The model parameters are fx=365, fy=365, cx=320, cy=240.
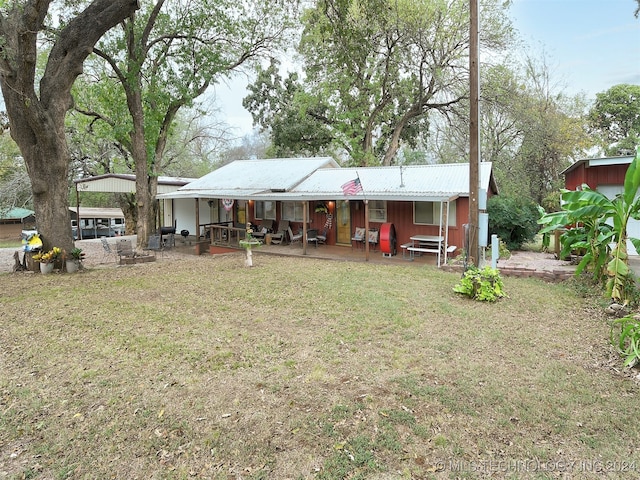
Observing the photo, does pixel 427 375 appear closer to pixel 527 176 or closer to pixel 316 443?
pixel 316 443

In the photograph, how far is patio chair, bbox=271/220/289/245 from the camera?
630 inches

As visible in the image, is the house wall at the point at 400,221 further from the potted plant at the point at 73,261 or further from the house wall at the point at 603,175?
the potted plant at the point at 73,261

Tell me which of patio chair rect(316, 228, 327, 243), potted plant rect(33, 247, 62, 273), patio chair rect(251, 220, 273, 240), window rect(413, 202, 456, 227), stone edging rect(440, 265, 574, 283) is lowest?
stone edging rect(440, 265, 574, 283)

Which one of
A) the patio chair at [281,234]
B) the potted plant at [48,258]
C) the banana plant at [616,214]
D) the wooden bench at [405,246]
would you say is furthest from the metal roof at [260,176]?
the banana plant at [616,214]

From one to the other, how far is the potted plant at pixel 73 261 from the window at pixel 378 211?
32.6ft

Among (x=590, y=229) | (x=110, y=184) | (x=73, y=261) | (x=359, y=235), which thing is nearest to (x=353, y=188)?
(x=359, y=235)

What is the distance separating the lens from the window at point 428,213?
494 inches

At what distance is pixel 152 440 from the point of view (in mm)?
3283

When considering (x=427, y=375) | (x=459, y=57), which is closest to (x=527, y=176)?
(x=459, y=57)

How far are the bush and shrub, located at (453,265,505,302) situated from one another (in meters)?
6.40

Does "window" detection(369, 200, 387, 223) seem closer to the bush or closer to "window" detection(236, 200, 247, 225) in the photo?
the bush

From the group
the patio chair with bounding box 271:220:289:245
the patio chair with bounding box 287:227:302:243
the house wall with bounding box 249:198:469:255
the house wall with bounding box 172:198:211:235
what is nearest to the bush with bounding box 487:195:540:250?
the house wall with bounding box 249:198:469:255

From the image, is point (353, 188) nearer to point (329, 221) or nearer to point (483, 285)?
point (329, 221)

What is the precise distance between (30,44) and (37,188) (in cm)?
374
